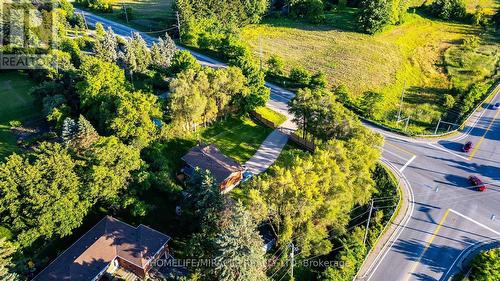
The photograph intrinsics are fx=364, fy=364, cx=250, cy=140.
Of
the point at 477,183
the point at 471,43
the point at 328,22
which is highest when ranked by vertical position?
the point at 328,22

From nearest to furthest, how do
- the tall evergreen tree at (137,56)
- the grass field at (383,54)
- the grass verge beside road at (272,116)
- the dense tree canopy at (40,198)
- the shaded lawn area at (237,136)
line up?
the dense tree canopy at (40,198)
the shaded lawn area at (237,136)
the grass verge beside road at (272,116)
the tall evergreen tree at (137,56)
the grass field at (383,54)

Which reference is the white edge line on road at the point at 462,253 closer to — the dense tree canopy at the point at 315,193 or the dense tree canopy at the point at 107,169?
the dense tree canopy at the point at 315,193

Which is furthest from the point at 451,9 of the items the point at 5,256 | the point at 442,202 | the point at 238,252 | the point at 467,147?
the point at 5,256

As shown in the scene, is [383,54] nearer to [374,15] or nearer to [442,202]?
[374,15]

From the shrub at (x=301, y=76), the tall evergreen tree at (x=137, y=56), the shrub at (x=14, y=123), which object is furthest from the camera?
the shrub at (x=301, y=76)

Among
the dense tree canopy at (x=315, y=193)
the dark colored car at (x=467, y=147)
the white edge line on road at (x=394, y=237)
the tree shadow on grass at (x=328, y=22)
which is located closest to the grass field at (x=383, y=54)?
the tree shadow on grass at (x=328, y=22)

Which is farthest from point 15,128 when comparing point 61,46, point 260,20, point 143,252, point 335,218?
point 260,20

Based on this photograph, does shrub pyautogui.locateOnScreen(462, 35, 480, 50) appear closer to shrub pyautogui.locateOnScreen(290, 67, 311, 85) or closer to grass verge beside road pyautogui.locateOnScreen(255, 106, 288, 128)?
shrub pyautogui.locateOnScreen(290, 67, 311, 85)
